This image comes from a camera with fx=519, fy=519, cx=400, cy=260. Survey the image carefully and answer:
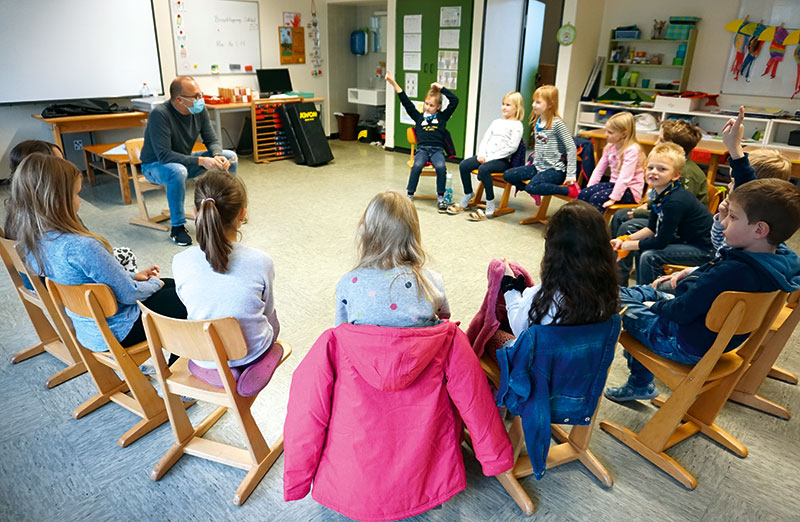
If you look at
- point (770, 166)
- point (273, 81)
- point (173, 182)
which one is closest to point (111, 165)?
point (273, 81)

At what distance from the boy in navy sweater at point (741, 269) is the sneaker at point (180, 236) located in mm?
3154

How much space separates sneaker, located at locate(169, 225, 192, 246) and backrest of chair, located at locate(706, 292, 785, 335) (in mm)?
3340

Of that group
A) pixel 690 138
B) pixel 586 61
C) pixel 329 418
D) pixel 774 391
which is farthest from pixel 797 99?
pixel 329 418

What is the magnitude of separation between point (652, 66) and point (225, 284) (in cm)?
625

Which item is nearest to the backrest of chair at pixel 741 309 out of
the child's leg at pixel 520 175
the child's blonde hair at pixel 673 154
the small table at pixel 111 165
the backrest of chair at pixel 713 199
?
the child's blonde hair at pixel 673 154

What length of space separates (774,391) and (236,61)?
6.67 meters

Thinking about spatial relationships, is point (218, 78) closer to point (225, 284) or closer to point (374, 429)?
point (225, 284)

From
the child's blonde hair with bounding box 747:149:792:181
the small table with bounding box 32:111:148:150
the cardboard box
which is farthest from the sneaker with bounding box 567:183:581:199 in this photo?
the small table with bounding box 32:111:148:150

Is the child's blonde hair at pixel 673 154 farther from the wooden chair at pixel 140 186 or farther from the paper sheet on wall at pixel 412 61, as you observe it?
the paper sheet on wall at pixel 412 61

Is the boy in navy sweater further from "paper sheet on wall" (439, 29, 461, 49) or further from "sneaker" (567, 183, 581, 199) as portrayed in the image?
"paper sheet on wall" (439, 29, 461, 49)

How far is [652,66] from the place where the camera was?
6.18 metres

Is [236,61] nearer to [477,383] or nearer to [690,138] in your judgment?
[690,138]

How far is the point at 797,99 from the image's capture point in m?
5.46

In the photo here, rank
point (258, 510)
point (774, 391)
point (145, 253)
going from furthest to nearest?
point (145, 253) → point (774, 391) → point (258, 510)
